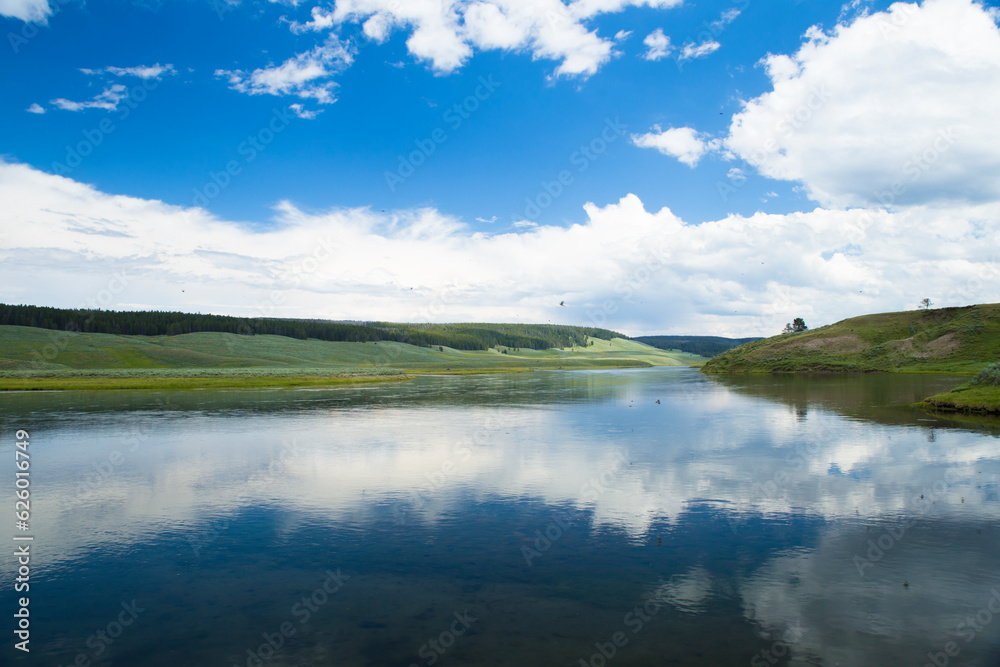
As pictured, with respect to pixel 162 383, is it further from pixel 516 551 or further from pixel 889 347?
pixel 889 347

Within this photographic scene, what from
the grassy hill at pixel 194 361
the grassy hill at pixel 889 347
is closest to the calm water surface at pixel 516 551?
the grassy hill at pixel 194 361

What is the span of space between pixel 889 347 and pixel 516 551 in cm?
10833

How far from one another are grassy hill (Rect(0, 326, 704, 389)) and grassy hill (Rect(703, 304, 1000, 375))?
5521cm

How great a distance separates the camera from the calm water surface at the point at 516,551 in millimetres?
9453

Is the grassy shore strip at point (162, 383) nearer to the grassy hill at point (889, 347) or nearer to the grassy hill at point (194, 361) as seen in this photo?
the grassy hill at point (194, 361)

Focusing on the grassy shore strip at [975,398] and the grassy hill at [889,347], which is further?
the grassy hill at [889,347]

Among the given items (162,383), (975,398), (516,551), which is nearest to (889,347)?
(975,398)

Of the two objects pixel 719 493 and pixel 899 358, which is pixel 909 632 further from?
pixel 899 358

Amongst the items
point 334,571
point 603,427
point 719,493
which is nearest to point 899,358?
point 603,427

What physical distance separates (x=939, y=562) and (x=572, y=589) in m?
8.43

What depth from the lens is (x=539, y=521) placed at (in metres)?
15.9

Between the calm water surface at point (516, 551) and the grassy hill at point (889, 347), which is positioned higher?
the grassy hill at point (889, 347)

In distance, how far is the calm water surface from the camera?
9453mm

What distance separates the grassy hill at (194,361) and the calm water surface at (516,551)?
52443 millimetres
